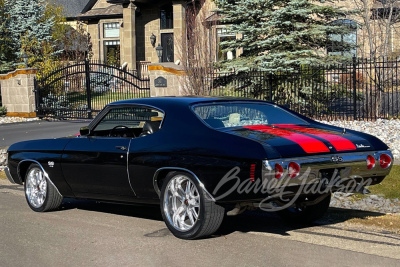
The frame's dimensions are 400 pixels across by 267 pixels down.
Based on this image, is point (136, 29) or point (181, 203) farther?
point (136, 29)

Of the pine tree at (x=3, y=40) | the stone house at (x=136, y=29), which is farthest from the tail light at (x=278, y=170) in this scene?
the stone house at (x=136, y=29)

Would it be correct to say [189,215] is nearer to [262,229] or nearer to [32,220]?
[262,229]

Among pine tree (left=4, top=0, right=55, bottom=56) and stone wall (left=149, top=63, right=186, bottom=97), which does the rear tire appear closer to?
stone wall (left=149, top=63, right=186, bottom=97)

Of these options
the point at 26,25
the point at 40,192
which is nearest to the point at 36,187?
the point at 40,192

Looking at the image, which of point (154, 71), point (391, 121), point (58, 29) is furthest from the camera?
point (58, 29)

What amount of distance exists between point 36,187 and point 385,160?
14.1ft

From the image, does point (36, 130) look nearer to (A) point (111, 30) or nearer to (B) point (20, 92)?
(B) point (20, 92)

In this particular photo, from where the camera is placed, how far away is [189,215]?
20.8 ft

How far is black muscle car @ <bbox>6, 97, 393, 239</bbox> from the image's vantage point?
19.2ft

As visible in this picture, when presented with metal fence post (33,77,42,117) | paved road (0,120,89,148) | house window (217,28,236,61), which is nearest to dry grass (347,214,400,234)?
paved road (0,120,89,148)

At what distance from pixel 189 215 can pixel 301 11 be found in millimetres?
15201

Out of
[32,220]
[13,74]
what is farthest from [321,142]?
[13,74]

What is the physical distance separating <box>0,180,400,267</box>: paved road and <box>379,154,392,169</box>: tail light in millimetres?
718

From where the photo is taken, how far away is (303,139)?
241 inches
